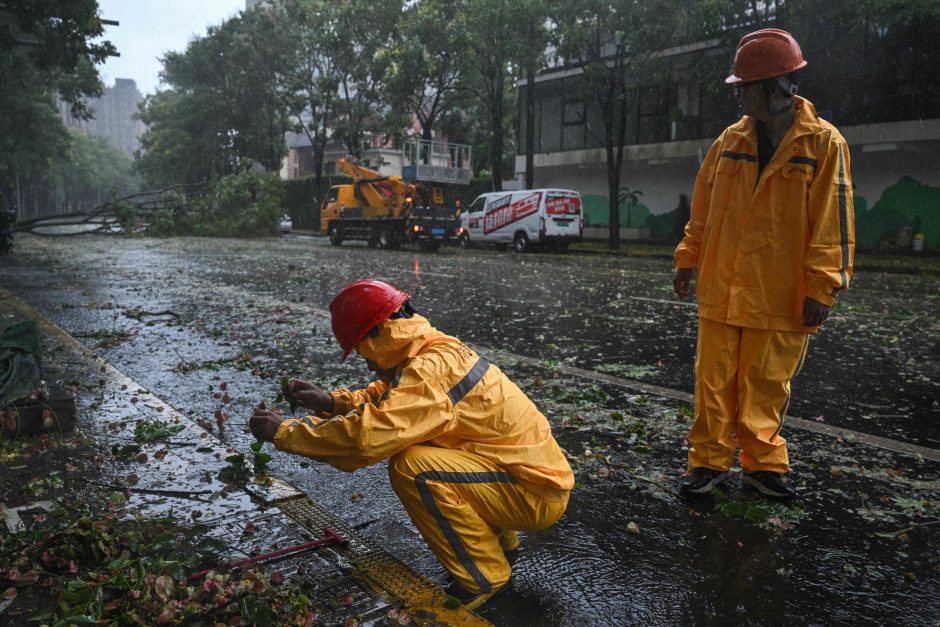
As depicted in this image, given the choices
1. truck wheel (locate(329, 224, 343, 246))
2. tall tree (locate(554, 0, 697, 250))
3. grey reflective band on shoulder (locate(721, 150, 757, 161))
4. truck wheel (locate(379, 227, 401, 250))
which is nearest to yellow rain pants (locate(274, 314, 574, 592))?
grey reflective band on shoulder (locate(721, 150, 757, 161))

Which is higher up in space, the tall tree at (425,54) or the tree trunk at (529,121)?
the tall tree at (425,54)

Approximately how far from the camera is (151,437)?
4.33m

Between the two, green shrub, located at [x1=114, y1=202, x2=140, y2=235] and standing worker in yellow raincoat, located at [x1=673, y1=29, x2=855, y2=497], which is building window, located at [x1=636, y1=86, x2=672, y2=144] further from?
standing worker in yellow raincoat, located at [x1=673, y1=29, x2=855, y2=497]

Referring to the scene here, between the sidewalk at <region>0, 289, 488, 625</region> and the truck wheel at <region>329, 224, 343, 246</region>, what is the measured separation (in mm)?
25564

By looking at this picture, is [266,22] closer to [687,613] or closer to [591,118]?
[591,118]

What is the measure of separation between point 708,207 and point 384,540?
2.21 metres

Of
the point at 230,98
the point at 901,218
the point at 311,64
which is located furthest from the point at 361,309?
the point at 230,98

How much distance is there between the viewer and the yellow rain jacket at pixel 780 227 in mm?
3283

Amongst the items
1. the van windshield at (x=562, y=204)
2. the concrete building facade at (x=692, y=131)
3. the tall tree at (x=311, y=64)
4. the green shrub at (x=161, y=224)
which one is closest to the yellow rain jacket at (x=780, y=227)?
the concrete building facade at (x=692, y=131)

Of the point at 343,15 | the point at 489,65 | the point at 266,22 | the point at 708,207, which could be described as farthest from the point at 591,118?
the point at 708,207

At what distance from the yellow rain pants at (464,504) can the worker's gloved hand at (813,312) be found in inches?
57.4

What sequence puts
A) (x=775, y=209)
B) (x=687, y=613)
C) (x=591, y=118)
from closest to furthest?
(x=687, y=613), (x=775, y=209), (x=591, y=118)

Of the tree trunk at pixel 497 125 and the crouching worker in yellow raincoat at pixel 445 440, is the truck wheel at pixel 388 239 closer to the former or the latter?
the tree trunk at pixel 497 125

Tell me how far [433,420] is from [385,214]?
25461 millimetres
